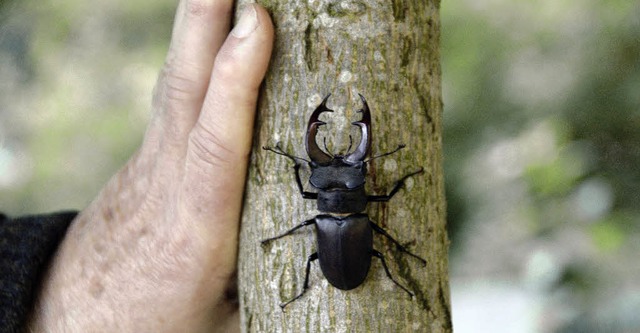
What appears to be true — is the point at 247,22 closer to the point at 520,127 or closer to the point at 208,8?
the point at 208,8

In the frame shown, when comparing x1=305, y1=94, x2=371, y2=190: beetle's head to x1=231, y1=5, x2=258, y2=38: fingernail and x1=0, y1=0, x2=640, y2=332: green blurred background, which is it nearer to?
x1=231, y1=5, x2=258, y2=38: fingernail

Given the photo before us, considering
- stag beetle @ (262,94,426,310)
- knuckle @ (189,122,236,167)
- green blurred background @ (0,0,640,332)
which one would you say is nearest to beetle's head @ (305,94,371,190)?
stag beetle @ (262,94,426,310)

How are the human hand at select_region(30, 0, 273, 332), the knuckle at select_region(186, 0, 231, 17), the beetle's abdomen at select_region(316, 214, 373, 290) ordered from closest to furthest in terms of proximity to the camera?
1. the beetle's abdomen at select_region(316, 214, 373, 290)
2. the human hand at select_region(30, 0, 273, 332)
3. the knuckle at select_region(186, 0, 231, 17)

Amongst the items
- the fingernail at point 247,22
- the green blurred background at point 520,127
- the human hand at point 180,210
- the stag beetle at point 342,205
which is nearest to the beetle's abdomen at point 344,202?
the stag beetle at point 342,205

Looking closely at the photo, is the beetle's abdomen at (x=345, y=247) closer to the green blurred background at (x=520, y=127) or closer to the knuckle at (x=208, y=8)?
the knuckle at (x=208, y=8)

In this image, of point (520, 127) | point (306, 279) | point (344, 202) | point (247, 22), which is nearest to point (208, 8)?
point (247, 22)

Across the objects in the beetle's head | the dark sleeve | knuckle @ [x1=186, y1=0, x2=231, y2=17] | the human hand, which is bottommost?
the dark sleeve

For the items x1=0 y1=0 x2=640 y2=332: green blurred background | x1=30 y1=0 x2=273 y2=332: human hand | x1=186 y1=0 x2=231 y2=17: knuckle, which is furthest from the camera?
x1=0 y1=0 x2=640 y2=332: green blurred background
